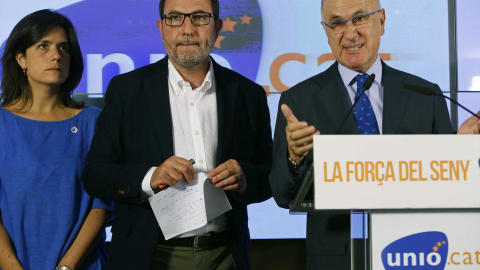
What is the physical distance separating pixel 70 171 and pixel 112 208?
A: 9.2 inches

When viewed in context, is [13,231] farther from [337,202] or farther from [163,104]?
[337,202]

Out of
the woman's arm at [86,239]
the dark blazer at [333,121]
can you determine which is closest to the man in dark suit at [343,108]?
the dark blazer at [333,121]

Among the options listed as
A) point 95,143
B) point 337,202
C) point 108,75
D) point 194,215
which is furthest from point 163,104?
point 108,75

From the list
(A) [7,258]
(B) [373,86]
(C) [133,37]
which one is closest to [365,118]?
(B) [373,86]

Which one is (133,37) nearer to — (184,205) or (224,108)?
(224,108)

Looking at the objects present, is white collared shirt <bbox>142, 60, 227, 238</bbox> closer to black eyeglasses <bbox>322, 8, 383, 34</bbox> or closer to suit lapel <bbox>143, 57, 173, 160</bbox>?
suit lapel <bbox>143, 57, 173, 160</bbox>

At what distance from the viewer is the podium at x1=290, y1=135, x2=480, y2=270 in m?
1.63

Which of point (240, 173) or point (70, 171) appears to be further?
point (70, 171)

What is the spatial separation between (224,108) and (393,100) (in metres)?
0.66

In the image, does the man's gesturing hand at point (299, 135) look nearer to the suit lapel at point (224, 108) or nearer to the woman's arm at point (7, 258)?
the suit lapel at point (224, 108)

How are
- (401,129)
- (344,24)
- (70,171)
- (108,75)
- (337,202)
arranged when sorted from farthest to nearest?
(108,75) → (70,171) → (344,24) → (401,129) → (337,202)

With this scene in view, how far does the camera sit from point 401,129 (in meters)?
2.32

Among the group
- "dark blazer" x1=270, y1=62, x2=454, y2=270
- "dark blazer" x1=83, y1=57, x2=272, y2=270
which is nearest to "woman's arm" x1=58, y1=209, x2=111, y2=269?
"dark blazer" x1=83, y1=57, x2=272, y2=270

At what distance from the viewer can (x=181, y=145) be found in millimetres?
2482
